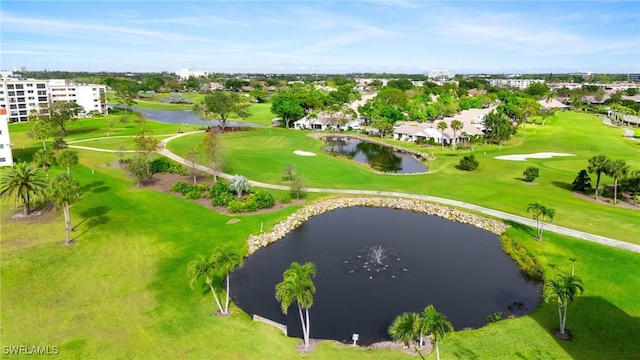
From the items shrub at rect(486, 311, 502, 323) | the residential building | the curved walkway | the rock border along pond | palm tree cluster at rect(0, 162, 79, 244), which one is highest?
the residential building

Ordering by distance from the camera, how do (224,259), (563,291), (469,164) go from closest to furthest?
(563,291)
(224,259)
(469,164)

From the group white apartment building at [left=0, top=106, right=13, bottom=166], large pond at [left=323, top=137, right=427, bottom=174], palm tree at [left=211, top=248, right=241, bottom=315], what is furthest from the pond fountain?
white apartment building at [left=0, top=106, right=13, bottom=166]

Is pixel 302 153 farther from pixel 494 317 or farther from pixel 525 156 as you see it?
pixel 494 317

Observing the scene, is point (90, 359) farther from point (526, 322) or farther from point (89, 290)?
point (526, 322)

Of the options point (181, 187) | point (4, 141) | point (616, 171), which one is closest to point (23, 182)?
point (181, 187)

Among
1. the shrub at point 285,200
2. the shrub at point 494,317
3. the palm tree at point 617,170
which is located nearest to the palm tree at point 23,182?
the shrub at point 285,200

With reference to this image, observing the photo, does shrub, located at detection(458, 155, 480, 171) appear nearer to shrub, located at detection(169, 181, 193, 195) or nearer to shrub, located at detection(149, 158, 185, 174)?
shrub, located at detection(169, 181, 193, 195)

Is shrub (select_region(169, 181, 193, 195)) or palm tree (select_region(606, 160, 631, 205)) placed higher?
palm tree (select_region(606, 160, 631, 205))
